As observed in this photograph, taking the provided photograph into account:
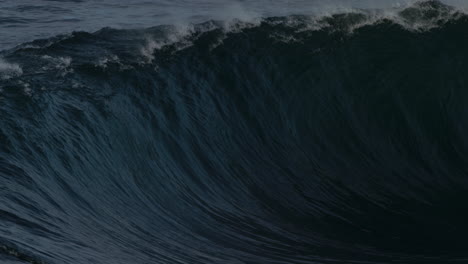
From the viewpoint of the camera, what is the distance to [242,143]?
16.5 meters

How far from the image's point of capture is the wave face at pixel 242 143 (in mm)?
12445

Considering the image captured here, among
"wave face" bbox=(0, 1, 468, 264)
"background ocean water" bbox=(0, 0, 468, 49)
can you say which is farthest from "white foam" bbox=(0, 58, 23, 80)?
"background ocean water" bbox=(0, 0, 468, 49)

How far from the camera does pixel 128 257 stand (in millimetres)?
11062

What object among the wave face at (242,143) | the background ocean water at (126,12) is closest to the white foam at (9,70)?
the wave face at (242,143)

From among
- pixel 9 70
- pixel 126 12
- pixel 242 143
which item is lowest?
pixel 242 143

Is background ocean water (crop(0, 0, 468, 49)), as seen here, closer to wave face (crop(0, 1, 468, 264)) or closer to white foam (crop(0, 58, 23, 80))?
wave face (crop(0, 1, 468, 264))

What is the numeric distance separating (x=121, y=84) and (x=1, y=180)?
4911 mm

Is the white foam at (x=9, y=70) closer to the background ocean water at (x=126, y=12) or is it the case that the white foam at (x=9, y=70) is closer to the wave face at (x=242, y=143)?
the wave face at (x=242, y=143)

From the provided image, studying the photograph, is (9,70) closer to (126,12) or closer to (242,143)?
(242,143)

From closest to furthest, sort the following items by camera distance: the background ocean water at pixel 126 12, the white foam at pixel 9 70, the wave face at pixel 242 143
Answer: the wave face at pixel 242 143 < the white foam at pixel 9 70 < the background ocean water at pixel 126 12

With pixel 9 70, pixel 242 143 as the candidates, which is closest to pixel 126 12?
pixel 9 70

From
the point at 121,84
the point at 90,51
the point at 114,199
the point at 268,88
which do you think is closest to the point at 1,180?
the point at 114,199

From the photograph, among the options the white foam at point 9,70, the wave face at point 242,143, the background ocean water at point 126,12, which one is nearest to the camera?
the wave face at point 242,143

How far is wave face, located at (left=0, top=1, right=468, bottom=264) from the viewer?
12445 mm
